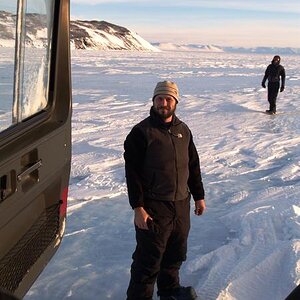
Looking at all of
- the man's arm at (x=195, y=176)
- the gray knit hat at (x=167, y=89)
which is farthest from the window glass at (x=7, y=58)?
the man's arm at (x=195, y=176)

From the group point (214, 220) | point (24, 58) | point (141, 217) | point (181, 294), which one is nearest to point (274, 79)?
point (214, 220)

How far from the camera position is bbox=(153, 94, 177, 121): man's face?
2.89 meters

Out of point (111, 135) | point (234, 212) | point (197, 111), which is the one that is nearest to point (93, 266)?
point (234, 212)

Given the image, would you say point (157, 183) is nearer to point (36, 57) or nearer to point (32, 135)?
point (32, 135)

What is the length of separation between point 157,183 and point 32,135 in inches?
38.6

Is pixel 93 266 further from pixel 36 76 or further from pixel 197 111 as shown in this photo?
pixel 197 111

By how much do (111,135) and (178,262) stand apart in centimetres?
613

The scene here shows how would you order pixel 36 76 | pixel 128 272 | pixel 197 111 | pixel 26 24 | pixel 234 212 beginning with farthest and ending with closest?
1. pixel 197 111
2. pixel 234 212
3. pixel 128 272
4. pixel 36 76
5. pixel 26 24

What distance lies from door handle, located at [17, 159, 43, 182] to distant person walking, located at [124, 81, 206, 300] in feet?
2.69

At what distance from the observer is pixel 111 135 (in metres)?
9.15

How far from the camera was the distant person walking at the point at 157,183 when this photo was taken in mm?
2902

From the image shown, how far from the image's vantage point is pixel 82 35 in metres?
110

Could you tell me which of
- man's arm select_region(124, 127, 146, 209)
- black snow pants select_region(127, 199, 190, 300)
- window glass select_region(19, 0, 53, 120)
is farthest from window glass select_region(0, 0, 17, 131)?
black snow pants select_region(127, 199, 190, 300)

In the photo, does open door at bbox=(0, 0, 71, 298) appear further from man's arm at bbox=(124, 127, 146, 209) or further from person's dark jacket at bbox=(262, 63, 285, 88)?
person's dark jacket at bbox=(262, 63, 285, 88)
